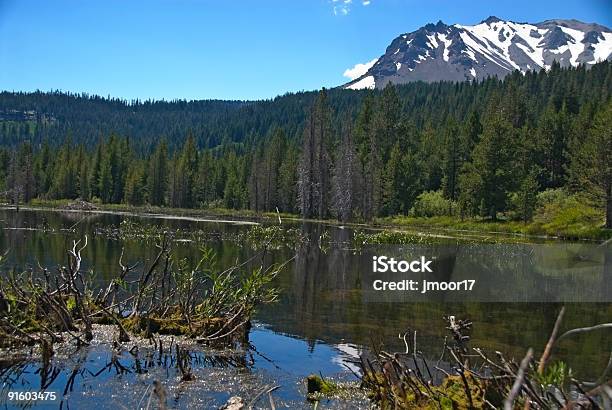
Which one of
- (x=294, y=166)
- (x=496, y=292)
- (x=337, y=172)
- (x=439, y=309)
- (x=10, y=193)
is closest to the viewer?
(x=439, y=309)

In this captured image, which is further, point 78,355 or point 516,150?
point 516,150

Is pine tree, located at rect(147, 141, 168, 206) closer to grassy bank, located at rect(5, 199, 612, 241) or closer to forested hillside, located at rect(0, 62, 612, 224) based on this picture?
forested hillside, located at rect(0, 62, 612, 224)

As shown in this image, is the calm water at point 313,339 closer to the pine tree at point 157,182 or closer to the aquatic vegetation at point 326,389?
the aquatic vegetation at point 326,389

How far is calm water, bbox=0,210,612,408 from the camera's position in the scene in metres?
9.61

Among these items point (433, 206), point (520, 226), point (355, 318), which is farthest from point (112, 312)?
point (433, 206)

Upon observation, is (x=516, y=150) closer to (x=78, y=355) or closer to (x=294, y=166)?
(x=294, y=166)

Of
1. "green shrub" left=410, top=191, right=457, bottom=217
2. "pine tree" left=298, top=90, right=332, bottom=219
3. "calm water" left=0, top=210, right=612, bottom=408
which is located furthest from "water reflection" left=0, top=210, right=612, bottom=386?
"pine tree" left=298, top=90, right=332, bottom=219

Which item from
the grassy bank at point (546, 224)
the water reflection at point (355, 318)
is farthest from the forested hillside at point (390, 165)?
the water reflection at point (355, 318)

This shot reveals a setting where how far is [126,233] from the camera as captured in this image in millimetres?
42656

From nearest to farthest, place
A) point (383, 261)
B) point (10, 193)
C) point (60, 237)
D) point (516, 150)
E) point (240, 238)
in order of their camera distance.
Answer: point (383, 261) → point (60, 237) → point (240, 238) → point (516, 150) → point (10, 193)

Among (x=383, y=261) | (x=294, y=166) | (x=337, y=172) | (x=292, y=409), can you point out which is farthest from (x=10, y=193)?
(x=292, y=409)

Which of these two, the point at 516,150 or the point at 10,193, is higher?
the point at 516,150

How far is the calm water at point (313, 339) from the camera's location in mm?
9609

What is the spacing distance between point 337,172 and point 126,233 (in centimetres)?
4390
